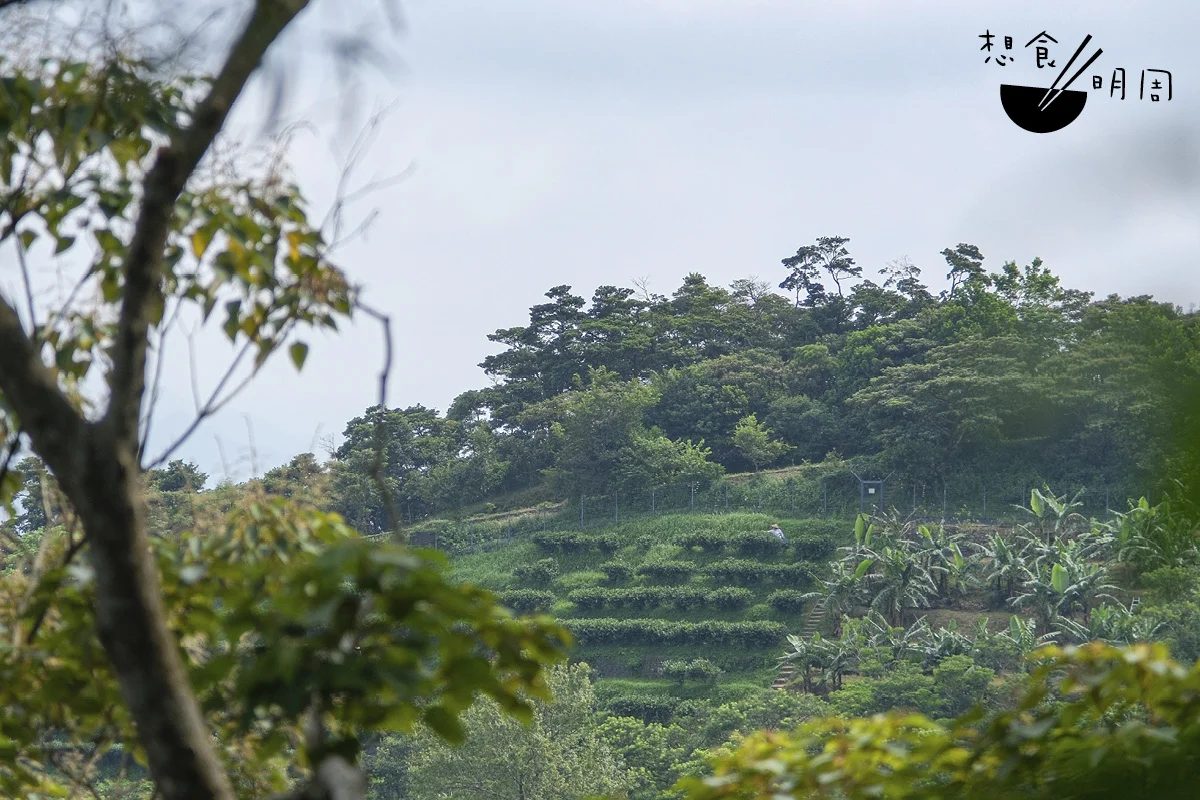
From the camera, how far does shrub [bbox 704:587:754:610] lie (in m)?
16.0

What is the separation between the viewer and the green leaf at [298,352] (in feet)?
4.10

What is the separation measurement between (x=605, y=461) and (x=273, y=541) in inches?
780

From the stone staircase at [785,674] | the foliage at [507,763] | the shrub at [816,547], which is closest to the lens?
the foliage at [507,763]

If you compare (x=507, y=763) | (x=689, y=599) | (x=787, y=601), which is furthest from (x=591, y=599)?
(x=507, y=763)

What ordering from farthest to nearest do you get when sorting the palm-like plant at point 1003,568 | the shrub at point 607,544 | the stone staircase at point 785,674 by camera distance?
1. the shrub at point 607,544
2. the palm-like plant at point 1003,568
3. the stone staircase at point 785,674

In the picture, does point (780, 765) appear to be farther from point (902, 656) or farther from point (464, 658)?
point (902, 656)

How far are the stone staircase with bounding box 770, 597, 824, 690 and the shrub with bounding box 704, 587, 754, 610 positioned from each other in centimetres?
91

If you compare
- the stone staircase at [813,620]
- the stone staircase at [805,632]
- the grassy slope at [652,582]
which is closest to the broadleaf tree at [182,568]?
the stone staircase at [805,632]

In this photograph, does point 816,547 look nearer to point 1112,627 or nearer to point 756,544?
point 756,544

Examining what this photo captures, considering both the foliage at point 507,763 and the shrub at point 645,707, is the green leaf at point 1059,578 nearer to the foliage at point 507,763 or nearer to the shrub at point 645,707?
the shrub at point 645,707

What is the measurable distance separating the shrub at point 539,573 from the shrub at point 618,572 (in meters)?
0.89

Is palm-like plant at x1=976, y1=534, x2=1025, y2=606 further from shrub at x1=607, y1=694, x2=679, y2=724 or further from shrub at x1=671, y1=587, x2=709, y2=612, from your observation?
shrub at x1=607, y1=694, x2=679, y2=724

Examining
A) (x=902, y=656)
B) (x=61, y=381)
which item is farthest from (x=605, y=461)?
(x=61, y=381)

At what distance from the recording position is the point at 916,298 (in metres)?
25.3
